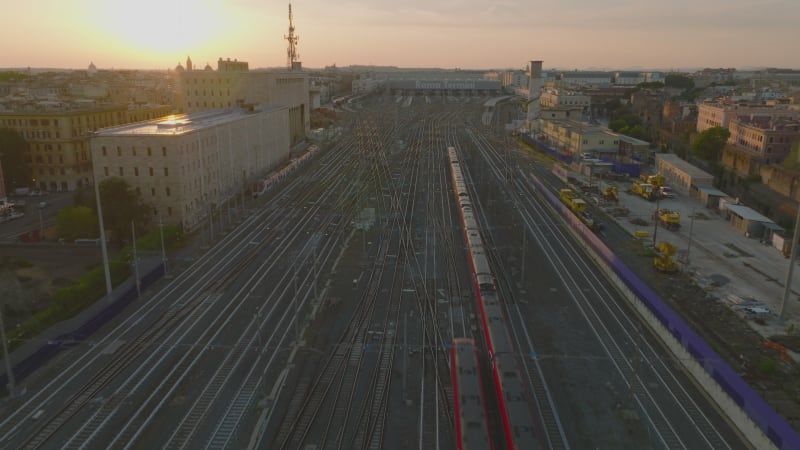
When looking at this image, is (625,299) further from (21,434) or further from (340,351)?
(21,434)

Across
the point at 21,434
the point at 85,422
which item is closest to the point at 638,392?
the point at 85,422

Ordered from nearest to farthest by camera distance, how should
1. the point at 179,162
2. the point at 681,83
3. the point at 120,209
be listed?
the point at 120,209, the point at 179,162, the point at 681,83

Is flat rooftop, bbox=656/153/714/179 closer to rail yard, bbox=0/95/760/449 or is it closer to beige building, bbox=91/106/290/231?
rail yard, bbox=0/95/760/449

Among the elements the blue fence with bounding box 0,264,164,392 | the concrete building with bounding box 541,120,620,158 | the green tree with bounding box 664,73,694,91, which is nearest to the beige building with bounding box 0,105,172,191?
the blue fence with bounding box 0,264,164,392

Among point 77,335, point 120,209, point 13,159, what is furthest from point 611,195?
point 13,159

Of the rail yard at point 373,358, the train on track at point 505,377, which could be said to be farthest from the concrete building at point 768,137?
the train on track at point 505,377

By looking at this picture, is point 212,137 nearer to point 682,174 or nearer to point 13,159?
point 13,159
